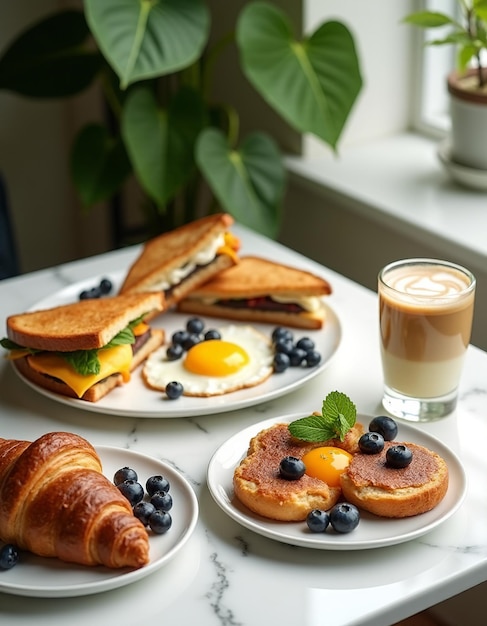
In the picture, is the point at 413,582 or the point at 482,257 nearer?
the point at 413,582

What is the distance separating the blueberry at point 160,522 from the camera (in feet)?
3.77

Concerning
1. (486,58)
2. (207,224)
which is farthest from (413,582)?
(486,58)

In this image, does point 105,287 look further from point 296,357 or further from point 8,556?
point 8,556

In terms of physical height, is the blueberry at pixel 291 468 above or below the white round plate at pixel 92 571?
above

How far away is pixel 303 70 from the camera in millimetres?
2193

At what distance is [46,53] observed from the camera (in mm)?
2605

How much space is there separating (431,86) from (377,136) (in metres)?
0.20

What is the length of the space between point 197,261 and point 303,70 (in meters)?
0.65

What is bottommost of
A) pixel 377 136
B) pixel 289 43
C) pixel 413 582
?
pixel 377 136

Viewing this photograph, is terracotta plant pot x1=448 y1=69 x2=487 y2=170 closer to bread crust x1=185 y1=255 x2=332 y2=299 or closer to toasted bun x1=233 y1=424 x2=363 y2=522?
bread crust x1=185 y1=255 x2=332 y2=299

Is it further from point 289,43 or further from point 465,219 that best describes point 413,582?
point 289,43

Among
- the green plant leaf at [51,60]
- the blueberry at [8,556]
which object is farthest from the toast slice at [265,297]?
the green plant leaf at [51,60]

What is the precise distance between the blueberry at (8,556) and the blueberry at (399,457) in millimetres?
450

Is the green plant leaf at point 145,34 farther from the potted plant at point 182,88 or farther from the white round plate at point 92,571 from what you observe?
the white round plate at point 92,571
